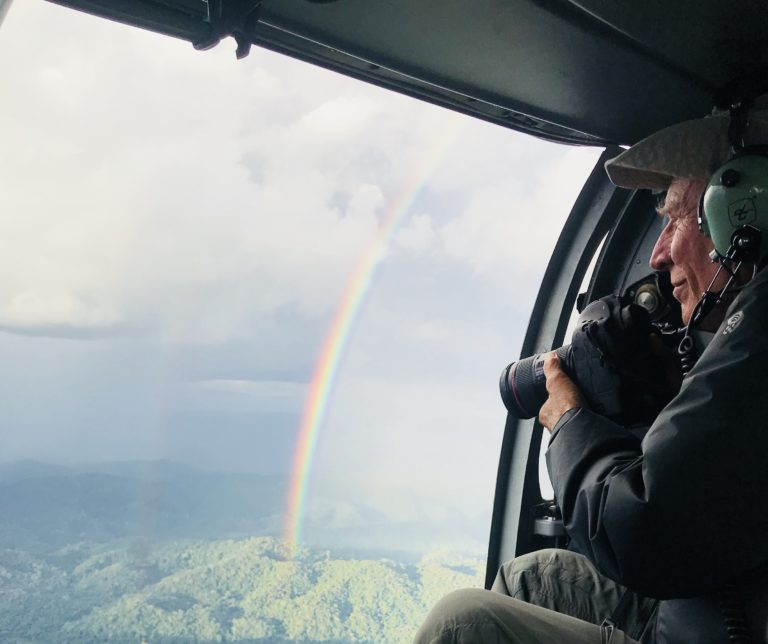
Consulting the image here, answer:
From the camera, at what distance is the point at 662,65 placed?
5.51 feet

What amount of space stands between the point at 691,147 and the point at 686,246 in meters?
0.22

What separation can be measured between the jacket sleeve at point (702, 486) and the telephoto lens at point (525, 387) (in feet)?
1.86

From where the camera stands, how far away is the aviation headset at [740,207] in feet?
3.96

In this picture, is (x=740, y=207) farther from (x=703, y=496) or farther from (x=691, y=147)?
(x=703, y=496)

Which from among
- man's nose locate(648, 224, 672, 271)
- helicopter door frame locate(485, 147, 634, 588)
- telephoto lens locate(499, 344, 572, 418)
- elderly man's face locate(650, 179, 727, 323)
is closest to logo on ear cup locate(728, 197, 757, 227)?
elderly man's face locate(650, 179, 727, 323)

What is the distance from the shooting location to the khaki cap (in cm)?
144

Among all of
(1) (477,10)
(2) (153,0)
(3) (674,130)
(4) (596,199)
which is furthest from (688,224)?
(2) (153,0)

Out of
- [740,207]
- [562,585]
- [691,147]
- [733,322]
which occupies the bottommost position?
[562,585]

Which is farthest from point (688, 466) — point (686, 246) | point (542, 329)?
point (542, 329)

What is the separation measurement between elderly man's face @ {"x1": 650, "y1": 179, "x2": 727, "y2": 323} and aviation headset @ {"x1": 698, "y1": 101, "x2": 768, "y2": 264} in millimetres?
A: 108

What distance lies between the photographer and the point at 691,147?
147 cm

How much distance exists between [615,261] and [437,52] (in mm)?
1091

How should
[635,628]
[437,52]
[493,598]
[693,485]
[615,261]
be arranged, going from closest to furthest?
[693,485], [493,598], [635,628], [437,52], [615,261]

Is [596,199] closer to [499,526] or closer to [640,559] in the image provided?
[499,526]
